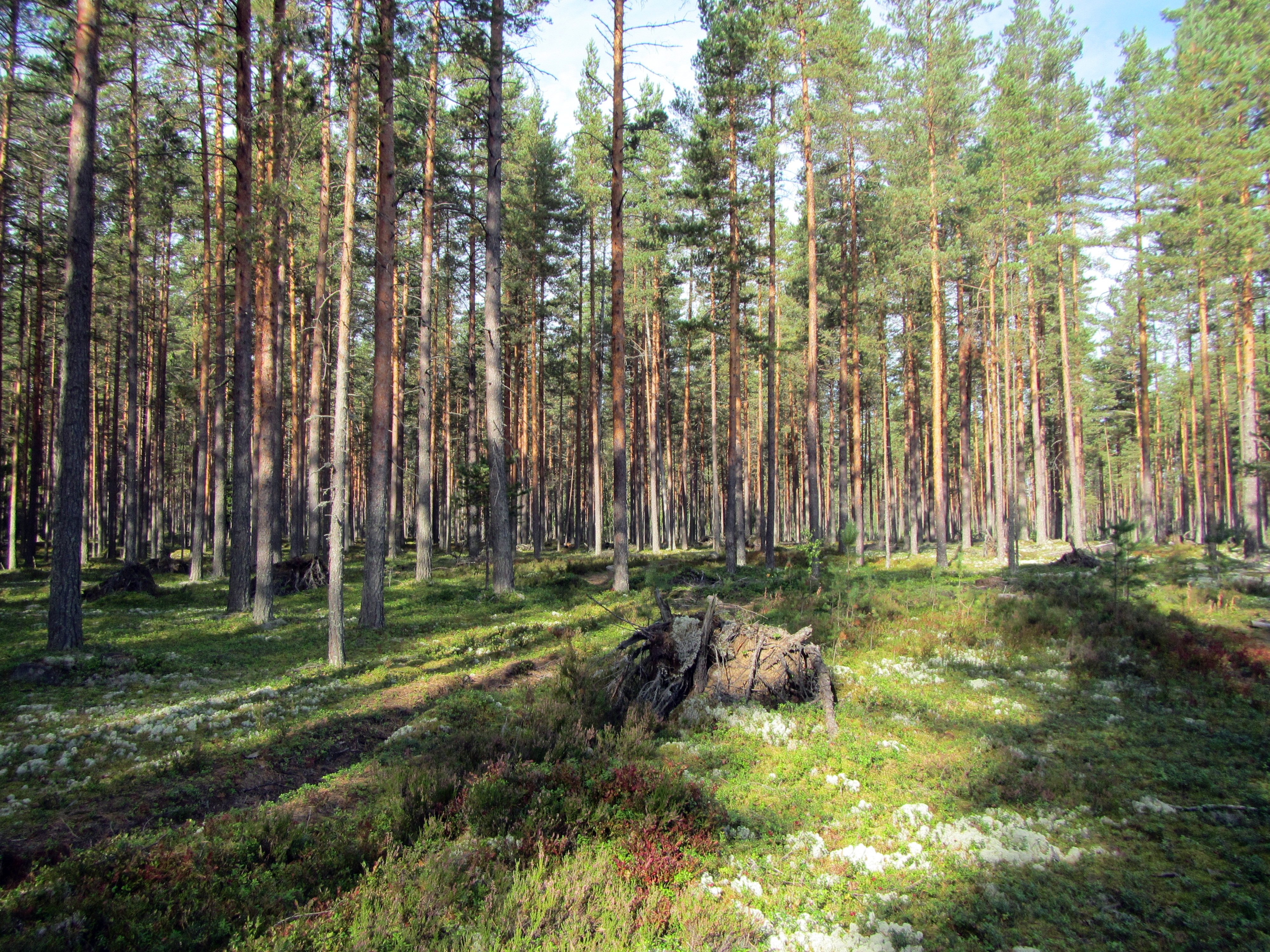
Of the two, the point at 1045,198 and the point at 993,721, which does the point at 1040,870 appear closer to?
the point at 993,721

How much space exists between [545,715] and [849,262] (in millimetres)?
25853

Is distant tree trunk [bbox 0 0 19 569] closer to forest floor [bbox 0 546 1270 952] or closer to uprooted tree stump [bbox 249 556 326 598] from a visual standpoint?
uprooted tree stump [bbox 249 556 326 598]

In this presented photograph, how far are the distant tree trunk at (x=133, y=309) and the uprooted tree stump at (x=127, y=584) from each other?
3.53m

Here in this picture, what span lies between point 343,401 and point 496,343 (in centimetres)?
799

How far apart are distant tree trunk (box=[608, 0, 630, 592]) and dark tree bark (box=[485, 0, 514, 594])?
3.38 metres

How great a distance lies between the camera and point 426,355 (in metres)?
21.3

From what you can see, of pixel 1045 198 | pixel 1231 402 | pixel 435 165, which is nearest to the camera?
pixel 435 165

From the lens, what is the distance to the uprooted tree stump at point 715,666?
30.0 ft

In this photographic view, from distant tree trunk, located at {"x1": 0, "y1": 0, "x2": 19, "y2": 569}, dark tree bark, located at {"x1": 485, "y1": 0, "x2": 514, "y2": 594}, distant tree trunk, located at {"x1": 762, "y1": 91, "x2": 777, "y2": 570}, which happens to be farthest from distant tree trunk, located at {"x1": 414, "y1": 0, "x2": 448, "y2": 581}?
distant tree trunk, located at {"x1": 762, "y1": 91, "x2": 777, "y2": 570}

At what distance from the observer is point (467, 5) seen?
46.8ft

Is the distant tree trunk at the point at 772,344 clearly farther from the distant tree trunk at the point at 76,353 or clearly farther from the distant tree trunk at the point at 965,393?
the distant tree trunk at the point at 76,353

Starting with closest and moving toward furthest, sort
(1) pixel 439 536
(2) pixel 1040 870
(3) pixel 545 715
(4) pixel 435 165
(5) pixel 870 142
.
A: (2) pixel 1040 870, (3) pixel 545 715, (4) pixel 435 165, (5) pixel 870 142, (1) pixel 439 536

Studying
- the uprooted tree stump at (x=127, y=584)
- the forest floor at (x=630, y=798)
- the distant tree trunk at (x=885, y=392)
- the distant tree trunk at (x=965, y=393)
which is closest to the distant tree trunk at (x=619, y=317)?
the forest floor at (x=630, y=798)

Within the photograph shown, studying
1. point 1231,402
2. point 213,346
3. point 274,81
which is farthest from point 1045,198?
point 213,346
